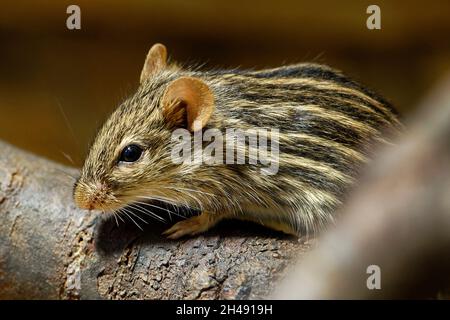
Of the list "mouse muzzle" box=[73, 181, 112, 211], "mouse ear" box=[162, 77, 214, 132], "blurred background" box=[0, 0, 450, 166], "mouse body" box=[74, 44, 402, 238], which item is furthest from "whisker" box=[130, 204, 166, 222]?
"blurred background" box=[0, 0, 450, 166]

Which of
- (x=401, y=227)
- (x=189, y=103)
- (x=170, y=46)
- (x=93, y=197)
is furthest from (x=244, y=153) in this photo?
(x=170, y=46)

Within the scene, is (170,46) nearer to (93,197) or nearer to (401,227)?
(93,197)

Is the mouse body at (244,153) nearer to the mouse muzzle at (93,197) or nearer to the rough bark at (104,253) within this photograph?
the mouse muzzle at (93,197)

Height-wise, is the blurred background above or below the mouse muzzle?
above

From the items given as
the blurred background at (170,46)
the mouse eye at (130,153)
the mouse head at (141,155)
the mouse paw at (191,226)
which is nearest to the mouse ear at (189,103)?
the mouse head at (141,155)

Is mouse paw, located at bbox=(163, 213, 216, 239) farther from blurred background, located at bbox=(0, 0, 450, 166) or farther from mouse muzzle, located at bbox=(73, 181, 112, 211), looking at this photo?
blurred background, located at bbox=(0, 0, 450, 166)
